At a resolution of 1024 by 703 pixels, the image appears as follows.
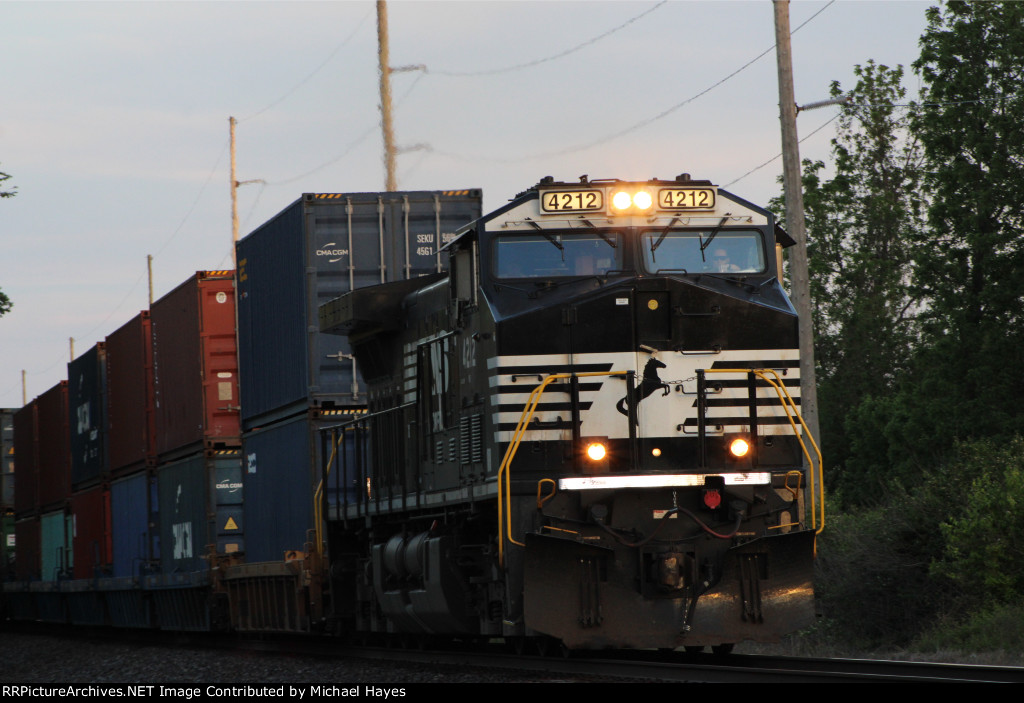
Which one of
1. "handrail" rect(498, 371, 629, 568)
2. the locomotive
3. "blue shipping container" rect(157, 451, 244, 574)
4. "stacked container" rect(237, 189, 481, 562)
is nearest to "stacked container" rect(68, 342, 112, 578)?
"blue shipping container" rect(157, 451, 244, 574)

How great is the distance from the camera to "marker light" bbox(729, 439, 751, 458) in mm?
11500

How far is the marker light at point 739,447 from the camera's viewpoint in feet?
37.7

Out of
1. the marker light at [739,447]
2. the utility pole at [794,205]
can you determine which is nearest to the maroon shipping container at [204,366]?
the utility pole at [794,205]

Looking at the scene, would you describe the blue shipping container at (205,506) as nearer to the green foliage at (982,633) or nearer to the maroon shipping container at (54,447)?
the maroon shipping container at (54,447)

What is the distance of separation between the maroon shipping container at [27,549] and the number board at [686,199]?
91.0ft

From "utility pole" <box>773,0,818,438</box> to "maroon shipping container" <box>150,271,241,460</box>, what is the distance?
Result: 28.5 feet

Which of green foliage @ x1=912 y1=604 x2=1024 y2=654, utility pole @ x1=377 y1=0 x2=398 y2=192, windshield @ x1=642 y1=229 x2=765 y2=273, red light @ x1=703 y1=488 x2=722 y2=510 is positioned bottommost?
green foliage @ x1=912 y1=604 x2=1024 y2=654

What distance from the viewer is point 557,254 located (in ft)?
39.2

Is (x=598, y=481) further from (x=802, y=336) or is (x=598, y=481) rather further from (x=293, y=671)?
(x=802, y=336)

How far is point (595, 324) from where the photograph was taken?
11.5m

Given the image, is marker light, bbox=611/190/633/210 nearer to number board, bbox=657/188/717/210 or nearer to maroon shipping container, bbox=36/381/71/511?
number board, bbox=657/188/717/210

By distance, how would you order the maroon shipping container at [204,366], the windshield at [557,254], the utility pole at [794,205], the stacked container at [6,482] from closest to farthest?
the windshield at [557,254] < the utility pole at [794,205] < the maroon shipping container at [204,366] < the stacked container at [6,482]

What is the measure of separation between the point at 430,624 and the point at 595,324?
378 centimetres

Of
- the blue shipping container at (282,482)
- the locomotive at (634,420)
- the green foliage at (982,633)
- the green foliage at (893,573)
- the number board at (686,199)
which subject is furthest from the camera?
the blue shipping container at (282,482)
